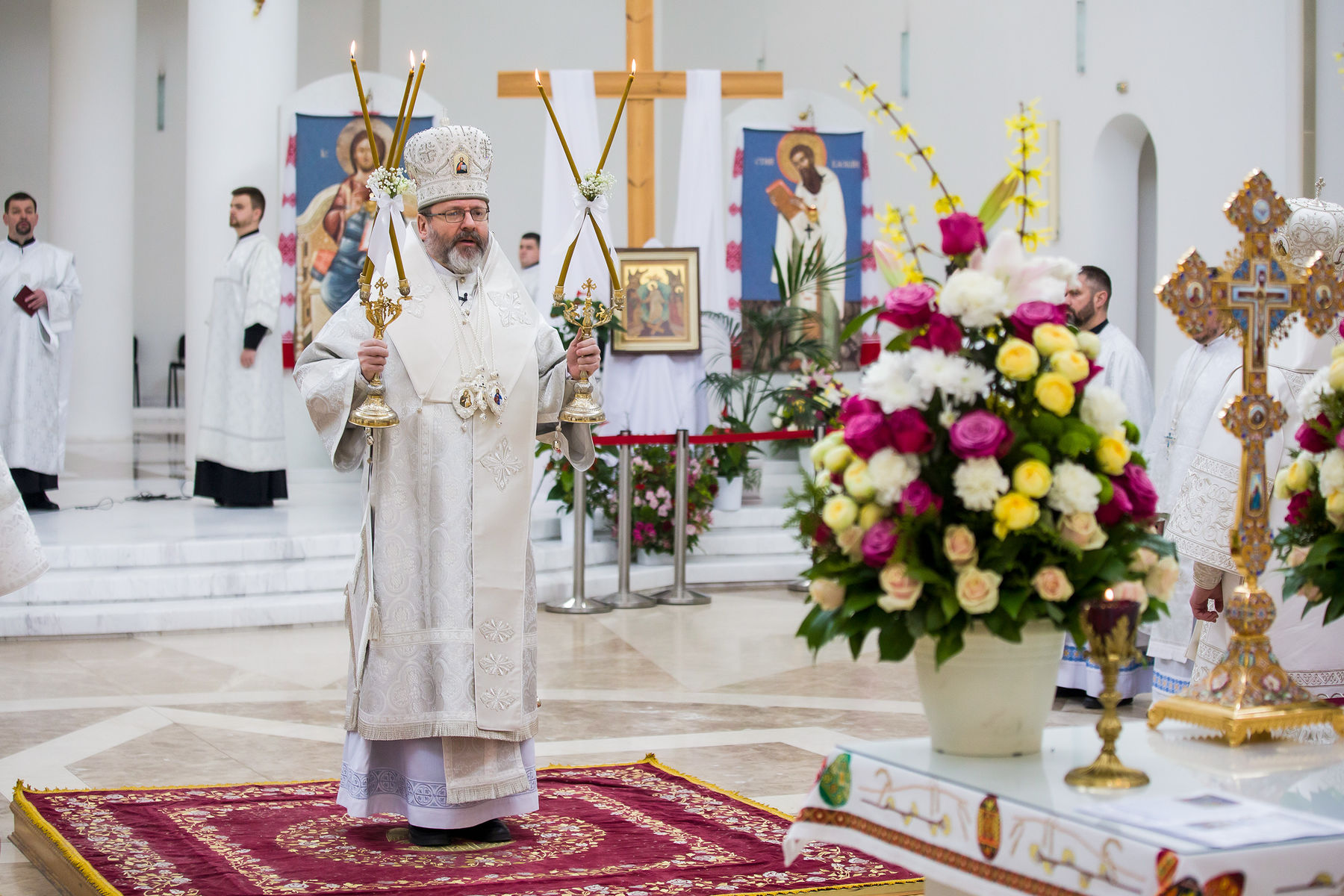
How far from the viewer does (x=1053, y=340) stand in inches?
92.8

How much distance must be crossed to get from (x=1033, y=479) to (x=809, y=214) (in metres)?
9.84

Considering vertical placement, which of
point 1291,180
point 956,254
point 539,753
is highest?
point 1291,180

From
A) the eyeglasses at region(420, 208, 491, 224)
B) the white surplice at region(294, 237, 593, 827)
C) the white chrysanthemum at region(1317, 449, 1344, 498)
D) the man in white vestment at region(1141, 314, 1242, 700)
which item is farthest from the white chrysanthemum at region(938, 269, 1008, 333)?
the man in white vestment at region(1141, 314, 1242, 700)

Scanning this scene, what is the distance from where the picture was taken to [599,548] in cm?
1012

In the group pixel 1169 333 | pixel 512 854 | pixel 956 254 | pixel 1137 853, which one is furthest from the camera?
pixel 1169 333

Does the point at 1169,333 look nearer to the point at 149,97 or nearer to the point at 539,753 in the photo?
the point at 539,753

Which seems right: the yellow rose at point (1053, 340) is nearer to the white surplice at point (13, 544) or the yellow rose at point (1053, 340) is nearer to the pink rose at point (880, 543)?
the pink rose at point (880, 543)

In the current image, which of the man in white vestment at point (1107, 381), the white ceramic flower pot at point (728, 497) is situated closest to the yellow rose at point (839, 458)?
the man in white vestment at point (1107, 381)

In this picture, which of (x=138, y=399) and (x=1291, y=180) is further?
(x=138, y=399)

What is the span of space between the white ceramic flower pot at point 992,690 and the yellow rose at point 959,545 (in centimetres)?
12

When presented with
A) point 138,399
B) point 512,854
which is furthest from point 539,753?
point 138,399

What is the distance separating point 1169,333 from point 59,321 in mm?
7917

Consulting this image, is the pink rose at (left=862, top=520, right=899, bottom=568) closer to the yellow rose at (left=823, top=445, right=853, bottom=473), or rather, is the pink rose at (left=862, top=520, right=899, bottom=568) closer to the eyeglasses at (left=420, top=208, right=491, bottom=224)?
the yellow rose at (left=823, top=445, right=853, bottom=473)

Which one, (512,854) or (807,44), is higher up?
(807,44)
